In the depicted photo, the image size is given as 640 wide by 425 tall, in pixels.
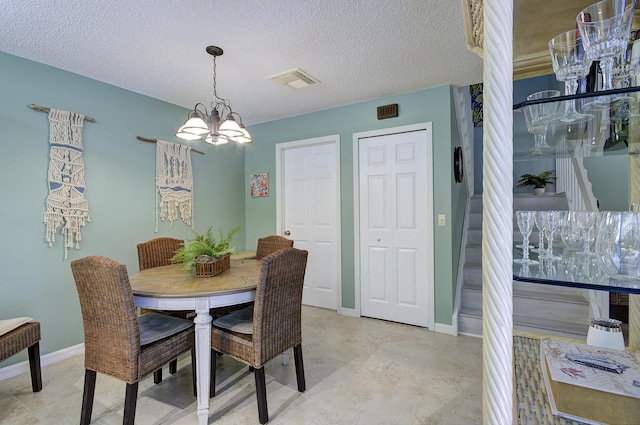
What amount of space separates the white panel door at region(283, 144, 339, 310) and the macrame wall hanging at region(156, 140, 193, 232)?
120 cm

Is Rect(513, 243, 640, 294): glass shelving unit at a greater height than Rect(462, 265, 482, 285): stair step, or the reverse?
Rect(513, 243, 640, 294): glass shelving unit

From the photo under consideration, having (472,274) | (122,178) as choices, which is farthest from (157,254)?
(472,274)

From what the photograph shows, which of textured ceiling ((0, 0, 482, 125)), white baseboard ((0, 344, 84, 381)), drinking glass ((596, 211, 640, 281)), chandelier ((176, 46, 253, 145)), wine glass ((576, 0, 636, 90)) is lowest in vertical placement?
white baseboard ((0, 344, 84, 381))

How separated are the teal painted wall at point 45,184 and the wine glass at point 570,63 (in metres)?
3.31

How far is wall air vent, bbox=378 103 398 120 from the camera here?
3.23 metres

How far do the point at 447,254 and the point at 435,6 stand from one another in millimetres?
2103

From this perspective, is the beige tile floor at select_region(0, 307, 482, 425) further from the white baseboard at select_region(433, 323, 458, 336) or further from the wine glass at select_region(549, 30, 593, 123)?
the wine glass at select_region(549, 30, 593, 123)

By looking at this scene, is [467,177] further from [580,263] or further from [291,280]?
[580,263]

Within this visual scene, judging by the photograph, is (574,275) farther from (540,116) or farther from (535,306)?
(535,306)

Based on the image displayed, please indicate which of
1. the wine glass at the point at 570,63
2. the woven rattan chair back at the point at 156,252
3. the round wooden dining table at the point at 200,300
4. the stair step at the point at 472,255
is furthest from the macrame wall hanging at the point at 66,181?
the stair step at the point at 472,255

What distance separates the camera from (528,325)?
8.80ft

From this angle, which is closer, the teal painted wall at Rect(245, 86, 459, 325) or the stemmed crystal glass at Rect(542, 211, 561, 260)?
the stemmed crystal glass at Rect(542, 211, 561, 260)

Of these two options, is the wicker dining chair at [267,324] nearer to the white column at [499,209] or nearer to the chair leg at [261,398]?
the chair leg at [261,398]

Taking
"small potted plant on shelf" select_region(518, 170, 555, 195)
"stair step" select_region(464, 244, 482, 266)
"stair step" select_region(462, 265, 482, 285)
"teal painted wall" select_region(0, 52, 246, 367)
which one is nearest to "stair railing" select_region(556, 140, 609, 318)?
"small potted plant on shelf" select_region(518, 170, 555, 195)
